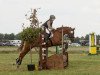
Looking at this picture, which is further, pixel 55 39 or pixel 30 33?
pixel 55 39

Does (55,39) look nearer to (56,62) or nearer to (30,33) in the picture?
(56,62)

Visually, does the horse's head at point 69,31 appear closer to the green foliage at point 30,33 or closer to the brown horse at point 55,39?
the brown horse at point 55,39

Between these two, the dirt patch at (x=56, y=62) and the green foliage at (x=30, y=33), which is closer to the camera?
→ the green foliage at (x=30, y=33)

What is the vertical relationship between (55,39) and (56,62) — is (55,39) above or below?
above

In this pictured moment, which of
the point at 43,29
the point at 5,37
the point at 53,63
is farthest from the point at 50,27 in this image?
the point at 5,37

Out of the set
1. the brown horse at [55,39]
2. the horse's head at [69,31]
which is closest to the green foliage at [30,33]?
the brown horse at [55,39]

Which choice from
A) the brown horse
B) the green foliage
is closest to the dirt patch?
the brown horse

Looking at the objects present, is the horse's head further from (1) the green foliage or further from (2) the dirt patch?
(1) the green foliage

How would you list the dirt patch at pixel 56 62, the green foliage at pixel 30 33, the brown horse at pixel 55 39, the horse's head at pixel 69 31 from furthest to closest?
the horse's head at pixel 69 31 → the brown horse at pixel 55 39 → the dirt patch at pixel 56 62 → the green foliage at pixel 30 33

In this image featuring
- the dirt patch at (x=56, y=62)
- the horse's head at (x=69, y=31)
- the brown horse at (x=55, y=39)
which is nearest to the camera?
the dirt patch at (x=56, y=62)

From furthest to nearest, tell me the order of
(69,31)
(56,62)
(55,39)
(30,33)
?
(69,31)
(55,39)
(56,62)
(30,33)

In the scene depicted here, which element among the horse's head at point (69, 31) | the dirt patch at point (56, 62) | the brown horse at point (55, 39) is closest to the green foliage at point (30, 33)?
the brown horse at point (55, 39)

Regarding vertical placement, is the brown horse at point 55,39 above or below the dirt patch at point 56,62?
above

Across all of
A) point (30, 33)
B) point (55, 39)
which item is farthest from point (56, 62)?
point (30, 33)
